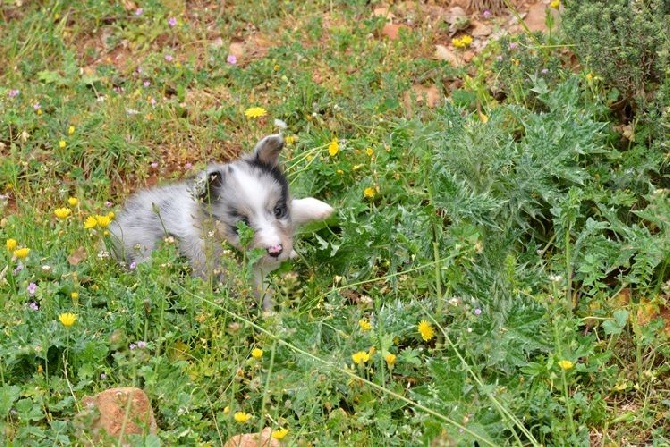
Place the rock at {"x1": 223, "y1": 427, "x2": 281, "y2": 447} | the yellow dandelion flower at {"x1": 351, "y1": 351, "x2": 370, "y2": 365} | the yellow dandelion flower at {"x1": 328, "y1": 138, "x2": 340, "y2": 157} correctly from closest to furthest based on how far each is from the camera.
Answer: the rock at {"x1": 223, "y1": 427, "x2": 281, "y2": 447} < the yellow dandelion flower at {"x1": 351, "y1": 351, "x2": 370, "y2": 365} < the yellow dandelion flower at {"x1": 328, "y1": 138, "x2": 340, "y2": 157}

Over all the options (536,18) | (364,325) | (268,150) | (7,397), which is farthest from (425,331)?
(536,18)

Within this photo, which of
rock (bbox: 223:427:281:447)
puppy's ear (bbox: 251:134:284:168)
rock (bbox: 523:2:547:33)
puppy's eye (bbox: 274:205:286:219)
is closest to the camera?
rock (bbox: 223:427:281:447)

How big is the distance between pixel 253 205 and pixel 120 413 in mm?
Answer: 1481

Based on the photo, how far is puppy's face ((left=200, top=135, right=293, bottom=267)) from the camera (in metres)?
5.13

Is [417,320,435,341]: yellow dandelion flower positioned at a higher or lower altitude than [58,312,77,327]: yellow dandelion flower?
lower

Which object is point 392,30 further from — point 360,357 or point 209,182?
point 360,357

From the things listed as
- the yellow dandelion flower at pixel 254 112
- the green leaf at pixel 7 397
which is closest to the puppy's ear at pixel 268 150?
the yellow dandelion flower at pixel 254 112

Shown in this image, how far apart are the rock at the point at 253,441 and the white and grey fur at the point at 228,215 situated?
3.79 feet

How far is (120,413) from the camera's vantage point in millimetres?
4066

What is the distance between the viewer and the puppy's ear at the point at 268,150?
542 centimetres

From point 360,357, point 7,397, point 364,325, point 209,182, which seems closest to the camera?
point 360,357

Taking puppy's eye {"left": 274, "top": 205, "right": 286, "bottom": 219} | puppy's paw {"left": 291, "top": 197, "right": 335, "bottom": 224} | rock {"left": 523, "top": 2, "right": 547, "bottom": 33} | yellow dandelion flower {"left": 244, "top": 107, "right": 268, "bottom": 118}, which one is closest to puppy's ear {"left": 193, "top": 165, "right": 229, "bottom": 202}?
puppy's eye {"left": 274, "top": 205, "right": 286, "bottom": 219}

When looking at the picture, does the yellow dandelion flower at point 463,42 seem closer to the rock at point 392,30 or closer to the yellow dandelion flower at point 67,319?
the rock at point 392,30

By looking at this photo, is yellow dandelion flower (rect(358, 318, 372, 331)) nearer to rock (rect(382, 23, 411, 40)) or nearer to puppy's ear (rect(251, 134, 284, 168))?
puppy's ear (rect(251, 134, 284, 168))
